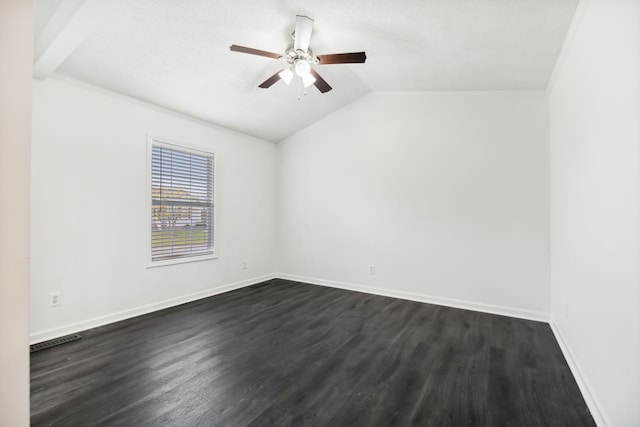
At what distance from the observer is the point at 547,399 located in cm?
183

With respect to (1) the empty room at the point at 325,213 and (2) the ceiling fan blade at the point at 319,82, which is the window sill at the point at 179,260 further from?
(2) the ceiling fan blade at the point at 319,82

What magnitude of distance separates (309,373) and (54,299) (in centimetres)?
257

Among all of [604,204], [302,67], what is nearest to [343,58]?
[302,67]

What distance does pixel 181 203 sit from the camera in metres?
3.83

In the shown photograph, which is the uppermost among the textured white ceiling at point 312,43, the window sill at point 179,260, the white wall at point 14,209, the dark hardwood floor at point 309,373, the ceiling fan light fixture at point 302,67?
the textured white ceiling at point 312,43

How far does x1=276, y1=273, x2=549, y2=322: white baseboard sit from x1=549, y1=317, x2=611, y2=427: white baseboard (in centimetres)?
61

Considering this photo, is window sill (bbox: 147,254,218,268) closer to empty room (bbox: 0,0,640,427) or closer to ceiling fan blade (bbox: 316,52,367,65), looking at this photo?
empty room (bbox: 0,0,640,427)

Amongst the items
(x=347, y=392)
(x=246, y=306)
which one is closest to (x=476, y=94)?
(x=347, y=392)

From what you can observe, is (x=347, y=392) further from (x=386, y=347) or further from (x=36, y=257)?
(x=36, y=257)

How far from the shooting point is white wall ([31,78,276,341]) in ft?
8.70

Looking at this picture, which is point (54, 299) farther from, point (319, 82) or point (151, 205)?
point (319, 82)

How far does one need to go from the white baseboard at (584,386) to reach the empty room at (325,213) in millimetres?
21

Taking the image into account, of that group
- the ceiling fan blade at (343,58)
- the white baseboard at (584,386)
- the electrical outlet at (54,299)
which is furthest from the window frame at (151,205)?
the white baseboard at (584,386)

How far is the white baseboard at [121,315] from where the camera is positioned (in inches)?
104
